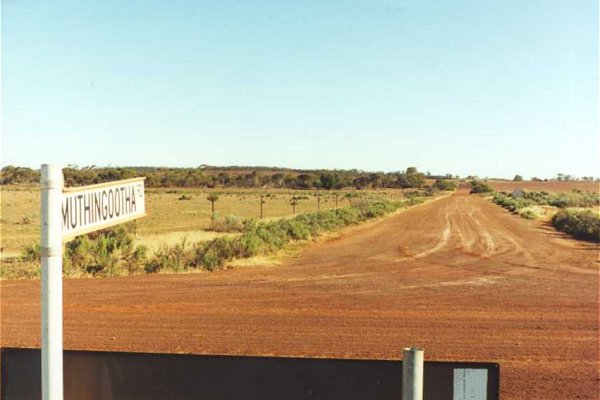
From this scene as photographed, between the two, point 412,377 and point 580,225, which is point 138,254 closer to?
point 412,377

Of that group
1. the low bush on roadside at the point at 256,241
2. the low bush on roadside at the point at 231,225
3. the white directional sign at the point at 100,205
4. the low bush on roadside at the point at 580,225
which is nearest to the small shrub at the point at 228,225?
the low bush on roadside at the point at 231,225

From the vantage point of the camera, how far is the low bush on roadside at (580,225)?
37.1 metres

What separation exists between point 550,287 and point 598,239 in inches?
796

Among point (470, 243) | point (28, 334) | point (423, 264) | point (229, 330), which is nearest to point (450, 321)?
point (229, 330)

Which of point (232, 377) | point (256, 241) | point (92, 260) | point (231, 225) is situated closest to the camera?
point (232, 377)

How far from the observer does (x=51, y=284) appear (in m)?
2.89

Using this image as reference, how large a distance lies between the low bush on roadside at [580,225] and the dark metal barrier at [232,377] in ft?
118

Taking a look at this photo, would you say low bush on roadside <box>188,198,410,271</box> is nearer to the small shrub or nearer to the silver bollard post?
the small shrub

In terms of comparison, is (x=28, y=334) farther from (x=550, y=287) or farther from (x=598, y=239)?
(x=598, y=239)

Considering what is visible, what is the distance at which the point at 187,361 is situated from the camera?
3.30 meters

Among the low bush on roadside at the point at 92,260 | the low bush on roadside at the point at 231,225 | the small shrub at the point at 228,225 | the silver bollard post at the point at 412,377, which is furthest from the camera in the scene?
the small shrub at the point at 228,225

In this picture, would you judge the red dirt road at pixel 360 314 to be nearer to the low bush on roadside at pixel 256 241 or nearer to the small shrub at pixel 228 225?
the low bush on roadside at pixel 256 241

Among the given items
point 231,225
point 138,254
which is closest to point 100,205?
point 138,254

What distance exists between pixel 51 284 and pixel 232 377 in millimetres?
1015
